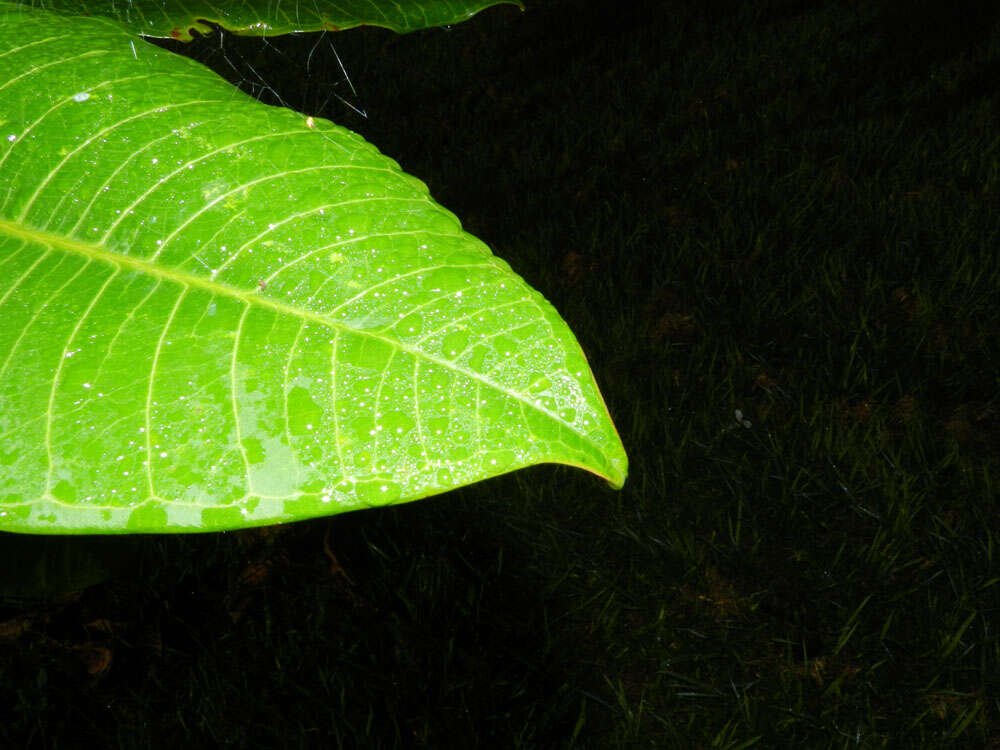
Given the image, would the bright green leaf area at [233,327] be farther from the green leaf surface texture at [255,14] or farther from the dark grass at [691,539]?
the dark grass at [691,539]

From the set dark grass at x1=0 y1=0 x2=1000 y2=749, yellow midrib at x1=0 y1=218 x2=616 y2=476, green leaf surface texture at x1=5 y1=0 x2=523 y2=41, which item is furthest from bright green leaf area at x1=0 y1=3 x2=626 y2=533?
dark grass at x1=0 y1=0 x2=1000 y2=749

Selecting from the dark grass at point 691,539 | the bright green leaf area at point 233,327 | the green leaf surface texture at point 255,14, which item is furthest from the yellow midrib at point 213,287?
the dark grass at point 691,539

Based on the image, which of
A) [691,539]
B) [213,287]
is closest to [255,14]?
[213,287]

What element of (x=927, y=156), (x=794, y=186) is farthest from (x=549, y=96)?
(x=927, y=156)

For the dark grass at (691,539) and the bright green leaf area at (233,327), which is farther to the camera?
the dark grass at (691,539)

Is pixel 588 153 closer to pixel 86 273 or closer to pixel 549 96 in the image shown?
pixel 549 96
